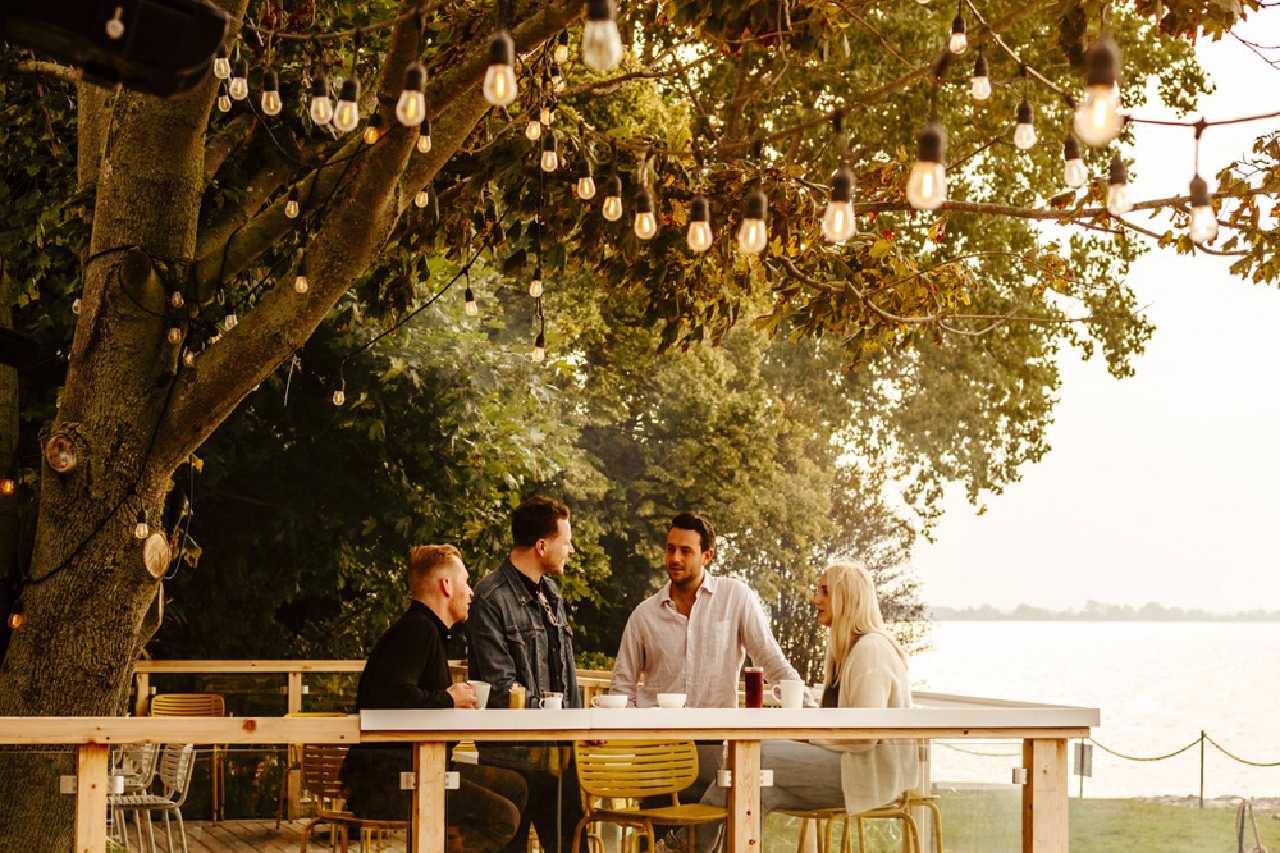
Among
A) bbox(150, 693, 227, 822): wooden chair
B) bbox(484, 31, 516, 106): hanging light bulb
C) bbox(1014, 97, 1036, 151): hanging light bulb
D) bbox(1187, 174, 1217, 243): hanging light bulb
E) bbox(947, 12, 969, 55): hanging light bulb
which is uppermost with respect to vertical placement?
bbox(947, 12, 969, 55): hanging light bulb

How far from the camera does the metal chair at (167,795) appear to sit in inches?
180

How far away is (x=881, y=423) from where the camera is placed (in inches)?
1057

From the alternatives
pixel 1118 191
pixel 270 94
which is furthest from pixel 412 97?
pixel 1118 191

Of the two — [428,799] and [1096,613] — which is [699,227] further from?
[1096,613]

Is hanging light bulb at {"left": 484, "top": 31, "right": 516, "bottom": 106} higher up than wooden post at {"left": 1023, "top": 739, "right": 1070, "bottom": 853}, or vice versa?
hanging light bulb at {"left": 484, "top": 31, "right": 516, "bottom": 106}

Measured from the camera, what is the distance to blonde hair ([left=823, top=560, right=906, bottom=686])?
584 centimetres

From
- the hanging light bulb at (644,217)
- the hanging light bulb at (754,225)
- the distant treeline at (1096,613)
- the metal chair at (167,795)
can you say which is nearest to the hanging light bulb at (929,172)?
the hanging light bulb at (754,225)

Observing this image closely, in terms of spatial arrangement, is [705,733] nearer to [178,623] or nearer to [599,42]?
[599,42]

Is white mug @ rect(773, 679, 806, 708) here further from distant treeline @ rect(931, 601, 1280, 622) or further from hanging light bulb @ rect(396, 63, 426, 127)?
distant treeline @ rect(931, 601, 1280, 622)

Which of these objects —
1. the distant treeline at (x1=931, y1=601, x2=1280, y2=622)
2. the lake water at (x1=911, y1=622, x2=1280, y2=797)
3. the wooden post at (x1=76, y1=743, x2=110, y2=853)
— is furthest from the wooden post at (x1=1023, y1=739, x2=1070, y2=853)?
the distant treeline at (x1=931, y1=601, x2=1280, y2=622)

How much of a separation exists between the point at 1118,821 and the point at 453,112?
3724mm

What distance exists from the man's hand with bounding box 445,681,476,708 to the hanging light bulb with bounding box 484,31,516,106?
256 centimetres

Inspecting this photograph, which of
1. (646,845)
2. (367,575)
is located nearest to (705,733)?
(646,845)

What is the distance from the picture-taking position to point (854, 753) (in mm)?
5258
